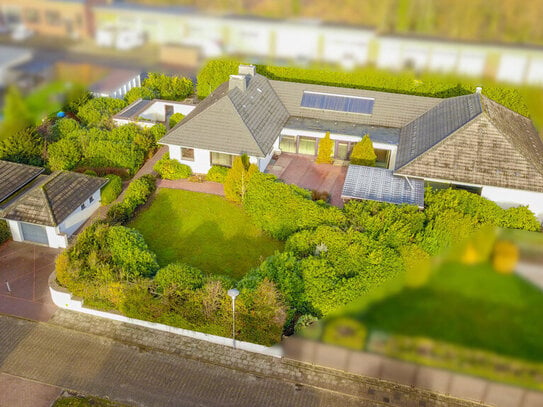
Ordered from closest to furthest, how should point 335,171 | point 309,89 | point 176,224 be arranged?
point 176,224 < point 335,171 < point 309,89

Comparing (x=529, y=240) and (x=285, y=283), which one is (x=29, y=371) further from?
(x=529, y=240)

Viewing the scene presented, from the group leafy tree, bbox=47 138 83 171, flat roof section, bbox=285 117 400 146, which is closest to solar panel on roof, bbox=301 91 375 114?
flat roof section, bbox=285 117 400 146

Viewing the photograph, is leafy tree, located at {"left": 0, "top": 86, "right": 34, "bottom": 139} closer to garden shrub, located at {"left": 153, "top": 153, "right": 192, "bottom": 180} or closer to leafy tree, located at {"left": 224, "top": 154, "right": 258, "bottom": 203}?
leafy tree, located at {"left": 224, "top": 154, "right": 258, "bottom": 203}

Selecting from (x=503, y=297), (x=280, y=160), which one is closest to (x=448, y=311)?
(x=503, y=297)

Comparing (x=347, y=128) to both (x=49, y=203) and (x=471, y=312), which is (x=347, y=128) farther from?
(x=49, y=203)

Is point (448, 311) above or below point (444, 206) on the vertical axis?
below

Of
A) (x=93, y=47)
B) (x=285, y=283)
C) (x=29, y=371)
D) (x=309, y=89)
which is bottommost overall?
(x=29, y=371)
